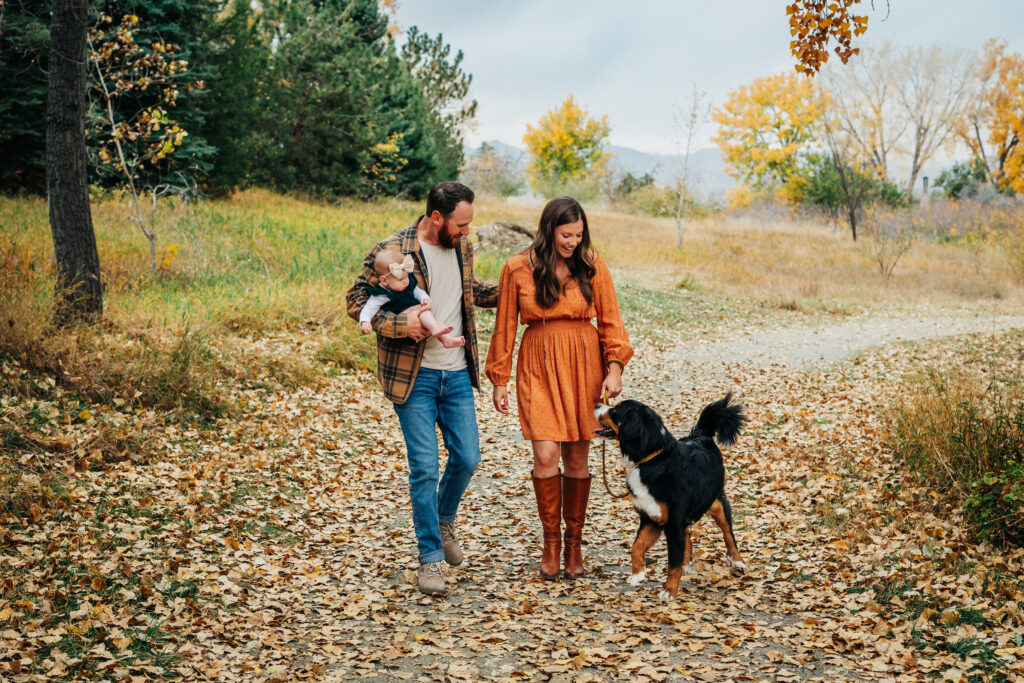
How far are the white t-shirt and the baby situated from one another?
129mm

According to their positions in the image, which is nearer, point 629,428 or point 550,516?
point 629,428

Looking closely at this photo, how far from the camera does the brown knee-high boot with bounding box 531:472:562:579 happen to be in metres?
4.56

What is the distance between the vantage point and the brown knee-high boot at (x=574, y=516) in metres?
4.61

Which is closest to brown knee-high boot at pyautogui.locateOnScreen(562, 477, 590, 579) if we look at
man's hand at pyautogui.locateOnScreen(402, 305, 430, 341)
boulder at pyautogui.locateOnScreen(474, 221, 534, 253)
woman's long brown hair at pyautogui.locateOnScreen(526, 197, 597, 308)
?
woman's long brown hair at pyautogui.locateOnScreen(526, 197, 597, 308)

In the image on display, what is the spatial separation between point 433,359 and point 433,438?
1.60 ft

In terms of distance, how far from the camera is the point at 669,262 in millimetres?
24172

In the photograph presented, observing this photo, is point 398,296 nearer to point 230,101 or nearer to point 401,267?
point 401,267

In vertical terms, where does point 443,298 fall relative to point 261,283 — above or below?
above

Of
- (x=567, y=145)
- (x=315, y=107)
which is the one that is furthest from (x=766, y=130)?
(x=315, y=107)

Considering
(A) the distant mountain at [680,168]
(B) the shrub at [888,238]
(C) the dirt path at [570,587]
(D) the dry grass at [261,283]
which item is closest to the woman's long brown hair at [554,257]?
(C) the dirt path at [570,587]

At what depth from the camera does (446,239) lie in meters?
4.32

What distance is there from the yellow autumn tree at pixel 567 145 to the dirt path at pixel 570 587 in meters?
40.5

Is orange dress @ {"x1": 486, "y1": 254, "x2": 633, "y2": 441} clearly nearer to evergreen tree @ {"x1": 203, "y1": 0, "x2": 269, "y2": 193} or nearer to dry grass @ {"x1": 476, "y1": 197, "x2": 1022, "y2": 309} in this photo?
dry grass @ {"x1": 476, "y1": 197, "x2": 1022, "y2": 309}

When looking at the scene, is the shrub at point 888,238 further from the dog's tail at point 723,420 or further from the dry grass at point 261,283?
the dog's tail at point 723,420
